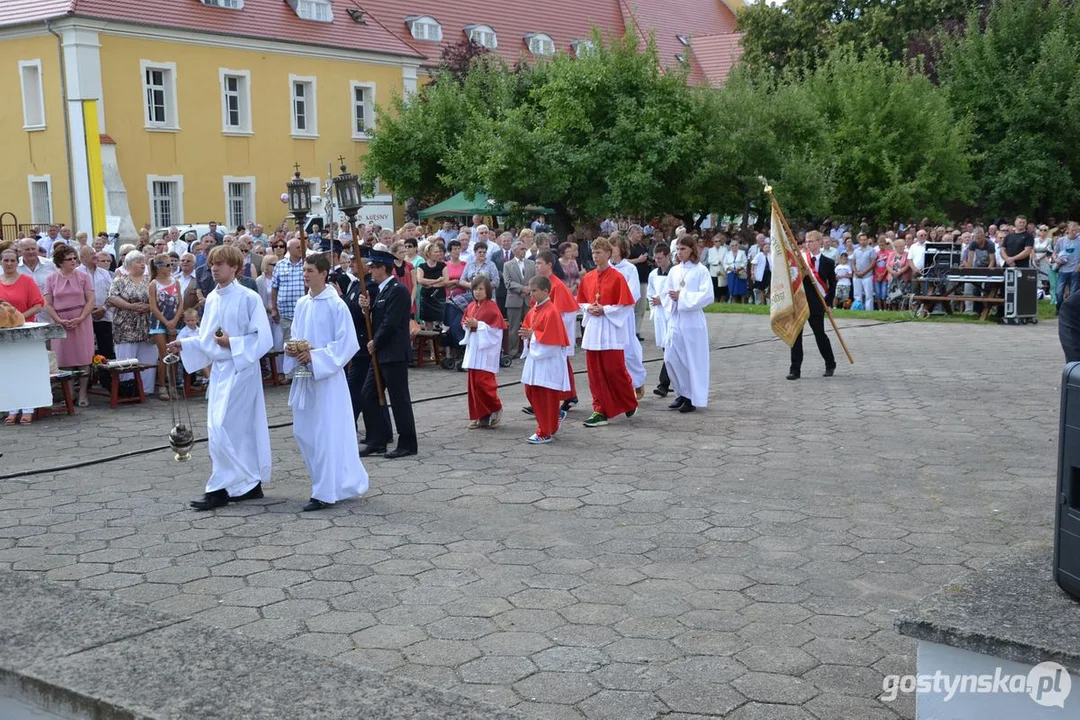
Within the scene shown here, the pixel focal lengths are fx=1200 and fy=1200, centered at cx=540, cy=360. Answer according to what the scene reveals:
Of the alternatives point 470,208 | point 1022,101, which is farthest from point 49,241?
point 1022,101

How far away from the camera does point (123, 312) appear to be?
1359cm

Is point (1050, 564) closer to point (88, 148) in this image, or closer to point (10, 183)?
point (88, 148)

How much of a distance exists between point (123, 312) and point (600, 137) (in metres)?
16.8

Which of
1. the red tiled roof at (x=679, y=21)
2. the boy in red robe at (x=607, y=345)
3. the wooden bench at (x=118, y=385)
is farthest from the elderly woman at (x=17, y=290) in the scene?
the red tiled roof at (x=679, y=21)

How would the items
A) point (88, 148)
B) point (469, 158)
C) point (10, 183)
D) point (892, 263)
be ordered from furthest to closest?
point (10, 183)
point (88, 148)
point (469, 158)
point (892, 263)

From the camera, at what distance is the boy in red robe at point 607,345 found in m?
11.7

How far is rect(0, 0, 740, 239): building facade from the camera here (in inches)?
1316

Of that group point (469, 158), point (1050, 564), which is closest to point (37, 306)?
point (1050, 564)

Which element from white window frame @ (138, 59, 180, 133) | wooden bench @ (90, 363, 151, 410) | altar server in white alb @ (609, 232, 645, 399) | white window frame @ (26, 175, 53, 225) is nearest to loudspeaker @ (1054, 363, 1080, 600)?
altar server in white alb @ (609, 232, 645, 399)

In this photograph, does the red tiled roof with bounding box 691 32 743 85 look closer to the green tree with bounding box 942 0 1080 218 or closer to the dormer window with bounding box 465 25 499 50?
the dormer window with bounding box 465 25 499 50

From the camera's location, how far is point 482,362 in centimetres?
1150

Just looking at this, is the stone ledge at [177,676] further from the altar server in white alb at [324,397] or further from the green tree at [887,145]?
the green tree at [887,145]

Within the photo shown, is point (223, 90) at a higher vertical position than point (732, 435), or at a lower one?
higher

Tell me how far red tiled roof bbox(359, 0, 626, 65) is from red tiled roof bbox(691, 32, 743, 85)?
4.39 m
